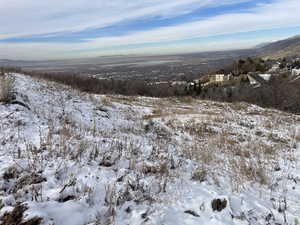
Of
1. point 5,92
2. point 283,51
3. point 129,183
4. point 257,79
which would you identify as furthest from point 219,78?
point 283,51

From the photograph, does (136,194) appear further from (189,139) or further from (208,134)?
(208,134)

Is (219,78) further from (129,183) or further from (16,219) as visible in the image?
(16,219)

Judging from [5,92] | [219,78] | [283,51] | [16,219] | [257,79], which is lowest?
[257,79]

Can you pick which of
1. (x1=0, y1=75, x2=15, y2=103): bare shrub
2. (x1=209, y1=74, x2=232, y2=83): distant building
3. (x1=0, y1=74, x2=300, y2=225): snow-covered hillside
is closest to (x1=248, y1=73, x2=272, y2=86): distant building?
(x1=209, y1=74, x2=232, y2=83): distant building

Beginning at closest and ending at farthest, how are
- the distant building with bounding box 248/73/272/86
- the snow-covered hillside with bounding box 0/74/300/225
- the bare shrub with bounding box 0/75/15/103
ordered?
1. the snow-covered hillside with bounding box 0/74/300/225
2. the bare shrub with bounding box 0/75/15/103
3. the distant building with bounding box 248/73/272/86

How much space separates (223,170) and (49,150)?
2.86m

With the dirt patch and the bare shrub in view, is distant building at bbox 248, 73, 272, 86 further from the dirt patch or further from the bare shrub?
the dirt patch

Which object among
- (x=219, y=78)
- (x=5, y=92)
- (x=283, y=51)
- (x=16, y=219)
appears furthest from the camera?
(x=283, y=51)

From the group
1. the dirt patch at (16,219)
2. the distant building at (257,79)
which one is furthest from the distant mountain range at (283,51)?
the dirt patch at (16,219)

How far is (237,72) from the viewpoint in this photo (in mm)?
58562

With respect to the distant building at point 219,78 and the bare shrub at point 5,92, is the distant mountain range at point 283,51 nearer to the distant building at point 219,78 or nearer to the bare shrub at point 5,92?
the distant building at point 219,78

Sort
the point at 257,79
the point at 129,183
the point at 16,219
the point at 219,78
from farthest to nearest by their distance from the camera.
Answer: the point at 219,78
the point at 257,79
the point at 129,183
the point at 16,219

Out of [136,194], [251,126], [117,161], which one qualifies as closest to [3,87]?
[117,161]

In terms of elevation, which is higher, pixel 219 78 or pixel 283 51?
pixel 283 51
